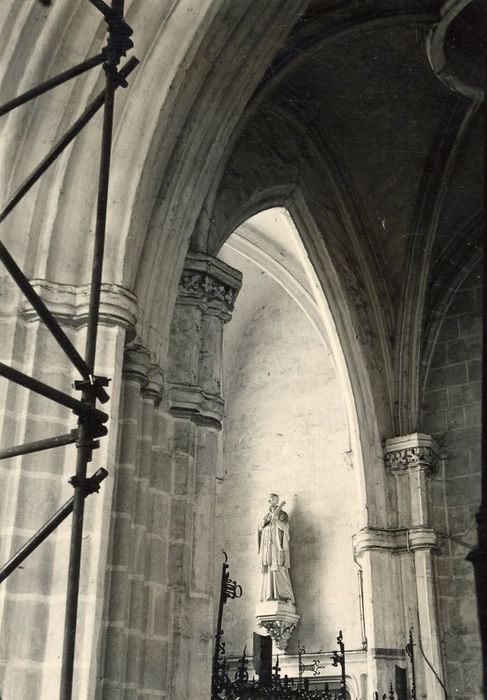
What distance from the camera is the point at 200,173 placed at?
6.82 meters

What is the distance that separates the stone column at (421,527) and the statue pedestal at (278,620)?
10.7ft

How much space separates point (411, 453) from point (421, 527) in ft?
3.07

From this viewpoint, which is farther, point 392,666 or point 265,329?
point 265,329

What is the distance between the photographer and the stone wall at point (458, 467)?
1029 cm

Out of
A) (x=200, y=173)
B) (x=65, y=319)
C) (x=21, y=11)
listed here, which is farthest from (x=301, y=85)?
(x=65, y=319)

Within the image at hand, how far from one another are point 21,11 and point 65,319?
1.92m

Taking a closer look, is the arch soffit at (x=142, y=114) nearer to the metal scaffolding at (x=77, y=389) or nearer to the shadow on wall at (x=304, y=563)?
the metal scaffolding at (x=77, y=389)

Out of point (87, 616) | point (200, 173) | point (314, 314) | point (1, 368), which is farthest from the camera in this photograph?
point (314, 314)

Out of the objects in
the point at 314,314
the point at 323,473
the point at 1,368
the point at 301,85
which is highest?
the point at 301,85

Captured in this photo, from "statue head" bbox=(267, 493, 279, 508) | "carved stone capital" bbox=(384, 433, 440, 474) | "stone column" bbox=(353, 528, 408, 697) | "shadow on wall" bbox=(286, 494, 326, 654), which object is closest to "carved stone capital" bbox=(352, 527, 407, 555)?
"stone column" bbox=(353, 528, 408, 697)

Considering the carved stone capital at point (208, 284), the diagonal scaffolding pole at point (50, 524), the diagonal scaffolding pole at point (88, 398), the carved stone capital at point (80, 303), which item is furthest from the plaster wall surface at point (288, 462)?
the diagonal scaffolding pole at point (50, 524)

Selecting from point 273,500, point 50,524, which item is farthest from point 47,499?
point 273,500

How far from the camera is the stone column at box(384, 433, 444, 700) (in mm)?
10125

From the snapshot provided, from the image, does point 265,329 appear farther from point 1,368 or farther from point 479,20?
point 1,368
